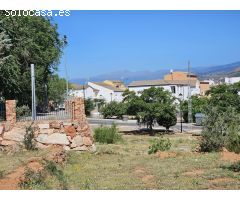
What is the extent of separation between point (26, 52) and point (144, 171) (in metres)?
18.9

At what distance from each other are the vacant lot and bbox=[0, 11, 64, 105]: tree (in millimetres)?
9581

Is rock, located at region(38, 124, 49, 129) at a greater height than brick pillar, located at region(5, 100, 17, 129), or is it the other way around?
brick pillar, located at region(5, 100, 17, 129)

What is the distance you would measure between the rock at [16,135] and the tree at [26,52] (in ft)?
19.8

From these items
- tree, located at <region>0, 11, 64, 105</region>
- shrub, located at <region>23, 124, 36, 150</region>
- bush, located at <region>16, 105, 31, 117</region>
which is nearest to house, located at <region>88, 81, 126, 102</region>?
tree, located at <region>0, 11, 64, 105</region>

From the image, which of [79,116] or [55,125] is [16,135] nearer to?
[55,125]

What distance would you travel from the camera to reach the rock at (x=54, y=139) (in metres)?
15.9

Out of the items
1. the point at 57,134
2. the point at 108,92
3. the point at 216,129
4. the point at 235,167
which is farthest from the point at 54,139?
the point at 108,92

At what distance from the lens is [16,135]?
52.2 ft

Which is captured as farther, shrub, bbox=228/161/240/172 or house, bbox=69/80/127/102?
house, bbox=69/80/127/102

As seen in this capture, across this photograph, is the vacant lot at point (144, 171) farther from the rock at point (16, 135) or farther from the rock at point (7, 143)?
the rock at point (16, 135)

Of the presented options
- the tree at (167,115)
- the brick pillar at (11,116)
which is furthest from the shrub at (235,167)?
the tree at (167,115)

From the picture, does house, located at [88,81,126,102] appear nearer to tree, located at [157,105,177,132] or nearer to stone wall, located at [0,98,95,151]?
tree, located at [157,105,177,132]

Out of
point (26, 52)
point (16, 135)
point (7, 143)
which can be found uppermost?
point (26, 52)

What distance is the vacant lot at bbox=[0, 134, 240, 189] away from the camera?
8.79m
